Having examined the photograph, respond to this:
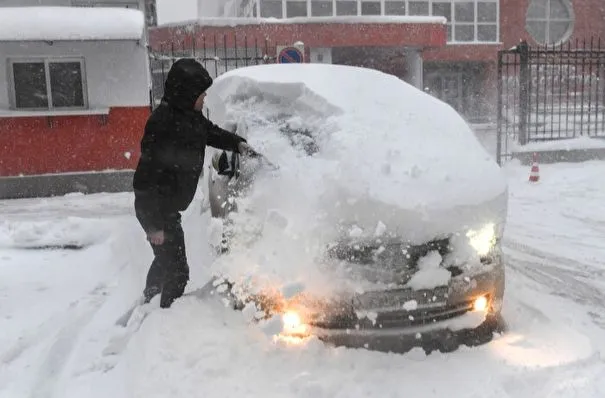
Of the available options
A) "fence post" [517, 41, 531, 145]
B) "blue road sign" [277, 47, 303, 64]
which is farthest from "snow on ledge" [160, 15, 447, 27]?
"blue road sign" [277, 47, 303, 64]

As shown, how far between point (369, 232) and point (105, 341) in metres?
2.14

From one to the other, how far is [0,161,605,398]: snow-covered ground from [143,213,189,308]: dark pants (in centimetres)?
13

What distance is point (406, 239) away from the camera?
363 cm

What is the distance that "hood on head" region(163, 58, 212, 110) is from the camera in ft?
14.0

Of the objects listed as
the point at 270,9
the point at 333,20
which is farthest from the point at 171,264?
the point at 270,9

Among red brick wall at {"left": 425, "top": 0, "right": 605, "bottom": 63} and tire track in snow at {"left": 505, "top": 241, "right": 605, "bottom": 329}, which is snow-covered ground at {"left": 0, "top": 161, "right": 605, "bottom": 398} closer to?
tire track in snow at {"left": 505, "top": 241, "right": 605, "bottom": 329}

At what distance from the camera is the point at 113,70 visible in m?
11.2

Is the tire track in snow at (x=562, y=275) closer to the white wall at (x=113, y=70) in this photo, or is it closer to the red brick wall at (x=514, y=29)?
the white wall at (x=113, y=70)

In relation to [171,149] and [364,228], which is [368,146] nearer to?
[364,228]

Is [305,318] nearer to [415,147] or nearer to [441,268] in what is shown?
[441,268]

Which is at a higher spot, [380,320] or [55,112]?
[55,112]

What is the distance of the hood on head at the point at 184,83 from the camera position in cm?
426

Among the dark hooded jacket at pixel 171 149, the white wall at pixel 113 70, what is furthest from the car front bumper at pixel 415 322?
the white wall at pixel 113 70

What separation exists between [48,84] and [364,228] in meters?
9.21
